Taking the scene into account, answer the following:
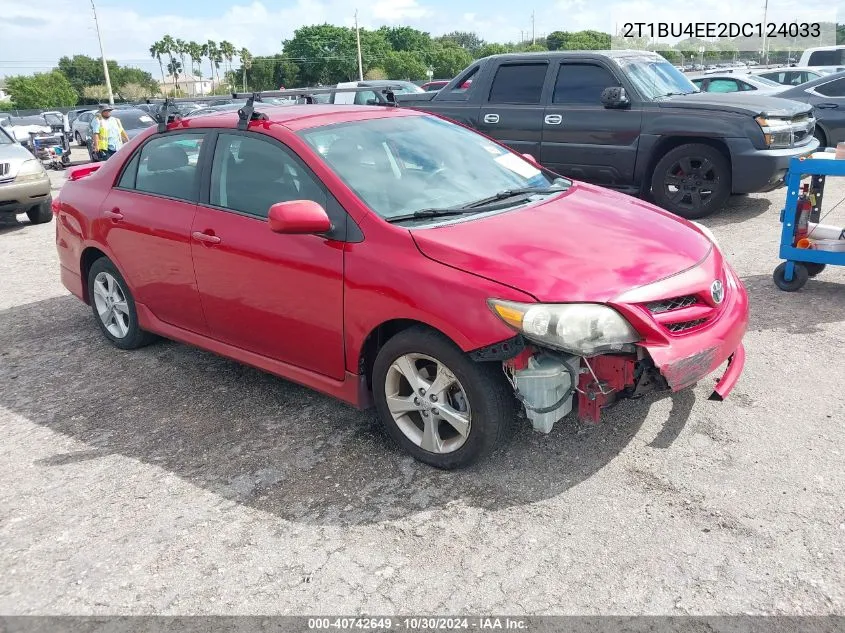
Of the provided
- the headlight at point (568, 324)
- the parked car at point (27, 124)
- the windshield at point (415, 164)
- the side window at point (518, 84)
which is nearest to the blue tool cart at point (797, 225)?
the windshield at point (415, 164)

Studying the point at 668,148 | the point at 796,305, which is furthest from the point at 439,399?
the point at 668,148

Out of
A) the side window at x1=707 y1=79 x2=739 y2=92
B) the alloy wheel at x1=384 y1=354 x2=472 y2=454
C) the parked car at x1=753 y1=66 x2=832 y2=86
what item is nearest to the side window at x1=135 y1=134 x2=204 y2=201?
the alloy wheel at x1=384 y1=354 x2=472 y2=454

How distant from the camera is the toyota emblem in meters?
3.43

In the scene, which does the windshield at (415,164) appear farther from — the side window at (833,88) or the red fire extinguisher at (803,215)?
the side window at (833,88)

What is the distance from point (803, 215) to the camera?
5758 millimetres

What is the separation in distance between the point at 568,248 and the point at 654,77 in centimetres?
651

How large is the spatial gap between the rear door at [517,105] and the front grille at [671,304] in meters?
6.08

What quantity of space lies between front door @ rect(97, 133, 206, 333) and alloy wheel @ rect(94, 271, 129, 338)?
314 mm

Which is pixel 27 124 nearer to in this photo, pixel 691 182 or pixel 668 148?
pixel 668 148

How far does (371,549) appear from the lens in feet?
9.72

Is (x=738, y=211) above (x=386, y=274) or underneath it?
underneath

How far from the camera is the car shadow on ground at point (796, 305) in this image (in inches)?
202

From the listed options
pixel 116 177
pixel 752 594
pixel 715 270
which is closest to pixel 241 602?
pixel 752 594

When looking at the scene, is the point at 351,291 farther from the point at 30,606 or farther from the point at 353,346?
the point at 30,606
